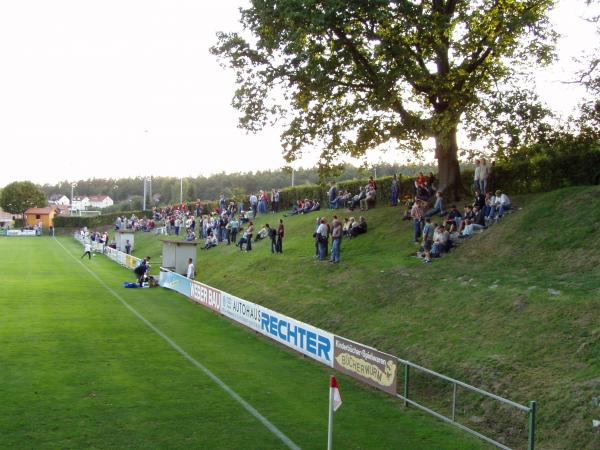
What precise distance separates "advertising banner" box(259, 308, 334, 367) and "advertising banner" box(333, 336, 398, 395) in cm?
57

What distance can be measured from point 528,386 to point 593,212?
34.5 ft

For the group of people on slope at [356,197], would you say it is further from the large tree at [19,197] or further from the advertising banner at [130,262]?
the large tree at [19,197]

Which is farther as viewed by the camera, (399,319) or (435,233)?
(435,233)

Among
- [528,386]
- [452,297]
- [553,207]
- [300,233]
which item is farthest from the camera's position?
[300,233]

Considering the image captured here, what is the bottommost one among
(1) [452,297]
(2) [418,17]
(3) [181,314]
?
(3) [181,314]

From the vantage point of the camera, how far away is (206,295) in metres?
26.9

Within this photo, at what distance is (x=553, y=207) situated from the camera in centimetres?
2241

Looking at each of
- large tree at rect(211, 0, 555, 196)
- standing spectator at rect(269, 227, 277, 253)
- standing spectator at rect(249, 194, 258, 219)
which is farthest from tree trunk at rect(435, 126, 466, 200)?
standing spectator at rect(249, 194, 258, 219)

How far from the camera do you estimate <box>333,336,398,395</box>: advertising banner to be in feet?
43.7

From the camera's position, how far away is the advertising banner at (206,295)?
25392 millimetres

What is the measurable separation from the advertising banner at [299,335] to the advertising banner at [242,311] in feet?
1.67

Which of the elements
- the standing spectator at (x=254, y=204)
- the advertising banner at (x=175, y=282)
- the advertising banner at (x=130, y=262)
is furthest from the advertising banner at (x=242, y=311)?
the standing spectator at (x=254, y=204)

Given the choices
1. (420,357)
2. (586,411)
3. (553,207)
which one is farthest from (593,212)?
(586,411)

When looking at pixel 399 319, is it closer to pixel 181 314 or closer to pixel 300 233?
pixel 181 314
